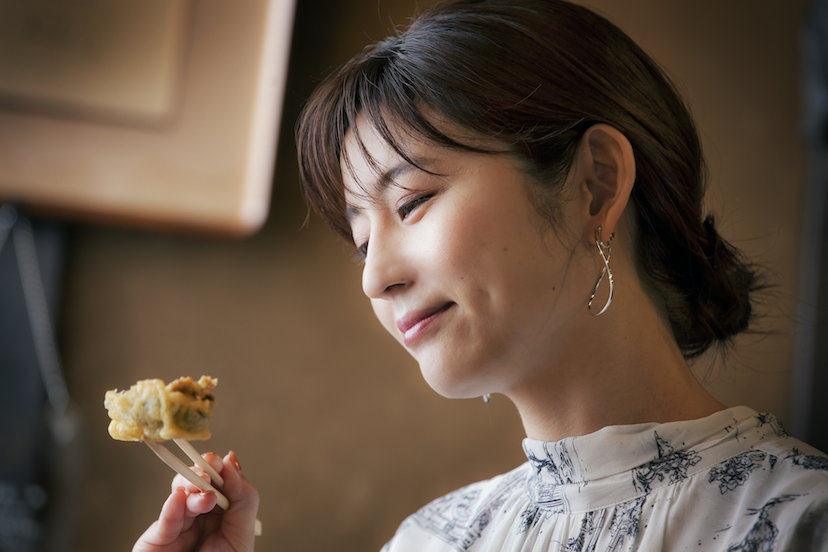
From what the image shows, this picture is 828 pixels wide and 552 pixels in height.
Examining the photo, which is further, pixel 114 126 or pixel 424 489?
pixel 424 489

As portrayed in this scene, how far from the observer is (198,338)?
1.27 metres

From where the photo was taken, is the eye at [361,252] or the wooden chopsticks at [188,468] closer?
the wooden chopsticks at [188,468]

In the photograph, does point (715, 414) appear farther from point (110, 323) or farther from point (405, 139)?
point (110, 323)

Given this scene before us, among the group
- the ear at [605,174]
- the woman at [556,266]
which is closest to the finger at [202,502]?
the woman at [556,266]

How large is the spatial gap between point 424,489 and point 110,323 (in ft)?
2.37

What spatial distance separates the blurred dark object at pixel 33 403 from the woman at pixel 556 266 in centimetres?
56

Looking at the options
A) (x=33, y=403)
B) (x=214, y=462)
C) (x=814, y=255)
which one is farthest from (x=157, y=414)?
(x=814, y=255)

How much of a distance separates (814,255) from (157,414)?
1.46 m

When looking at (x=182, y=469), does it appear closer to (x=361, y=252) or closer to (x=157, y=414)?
(x=157, y=414)

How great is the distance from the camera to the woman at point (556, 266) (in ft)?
2.12

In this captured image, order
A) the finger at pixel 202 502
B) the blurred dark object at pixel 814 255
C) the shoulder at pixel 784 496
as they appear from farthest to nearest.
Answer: the blurred dark object at pixel 814 255 → the finger at pixel 202 502 → the shoulder at pixel 784 496

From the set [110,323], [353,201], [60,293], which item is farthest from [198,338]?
[353,201]

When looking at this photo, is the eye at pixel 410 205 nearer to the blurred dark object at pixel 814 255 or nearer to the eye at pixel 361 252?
the eye at pixel 361 252

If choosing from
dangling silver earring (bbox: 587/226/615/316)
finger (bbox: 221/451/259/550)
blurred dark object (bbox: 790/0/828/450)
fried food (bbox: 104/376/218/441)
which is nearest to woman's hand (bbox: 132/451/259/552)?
finger (bbox: 221/451/259/550)
